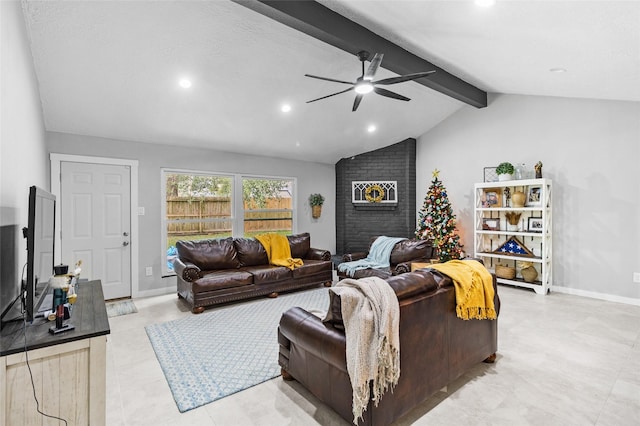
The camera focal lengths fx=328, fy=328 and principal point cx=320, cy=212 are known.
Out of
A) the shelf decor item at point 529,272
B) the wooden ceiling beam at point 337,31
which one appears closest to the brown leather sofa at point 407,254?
the shelf decor item at point 529,272

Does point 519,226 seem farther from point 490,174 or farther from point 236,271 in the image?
point 236,271

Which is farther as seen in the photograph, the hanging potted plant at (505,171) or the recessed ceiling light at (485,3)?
the hanging potted plant at (505,171)

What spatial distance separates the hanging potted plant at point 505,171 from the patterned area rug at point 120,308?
5.73m

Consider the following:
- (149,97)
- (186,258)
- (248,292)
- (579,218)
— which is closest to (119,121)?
(149,97)

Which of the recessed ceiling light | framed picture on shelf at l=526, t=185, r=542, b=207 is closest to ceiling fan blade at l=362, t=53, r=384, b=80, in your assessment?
the recessed ceiling light

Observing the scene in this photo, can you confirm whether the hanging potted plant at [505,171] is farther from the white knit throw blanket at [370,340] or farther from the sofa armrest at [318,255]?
the white knit throw blanket at [370,340]

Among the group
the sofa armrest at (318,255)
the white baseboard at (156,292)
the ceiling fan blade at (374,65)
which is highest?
the ceiling fan blade at (374,65)

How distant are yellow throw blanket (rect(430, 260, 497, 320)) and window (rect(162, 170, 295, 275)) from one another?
4294 millimetres

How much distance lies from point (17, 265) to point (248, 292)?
108 inches

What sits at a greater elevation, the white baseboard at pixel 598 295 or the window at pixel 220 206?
the window at pixel 220 206

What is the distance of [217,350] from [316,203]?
14.1ft

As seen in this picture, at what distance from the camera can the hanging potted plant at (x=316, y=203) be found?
22.9 ft

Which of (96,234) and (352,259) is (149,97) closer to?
(96,234)

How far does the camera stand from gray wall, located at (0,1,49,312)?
5.58ft
